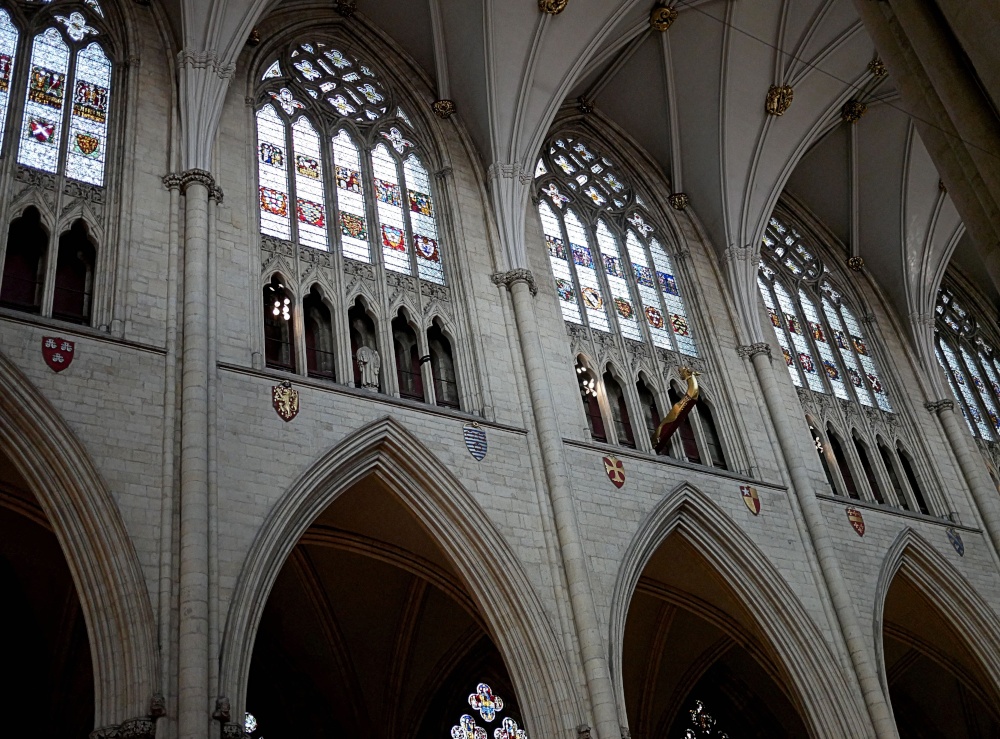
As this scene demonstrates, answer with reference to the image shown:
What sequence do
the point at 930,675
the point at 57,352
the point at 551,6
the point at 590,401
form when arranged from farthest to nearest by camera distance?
the point at 930,675, the point at 551,6, the point at 590,401, the point at 57,352

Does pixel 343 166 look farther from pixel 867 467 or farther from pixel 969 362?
pixel 969 362

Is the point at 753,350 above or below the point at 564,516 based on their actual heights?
above

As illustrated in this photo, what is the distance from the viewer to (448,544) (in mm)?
11523

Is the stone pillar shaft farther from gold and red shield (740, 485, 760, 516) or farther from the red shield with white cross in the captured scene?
the red shield with white cross

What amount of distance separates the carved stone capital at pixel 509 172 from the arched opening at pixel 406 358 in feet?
9.37

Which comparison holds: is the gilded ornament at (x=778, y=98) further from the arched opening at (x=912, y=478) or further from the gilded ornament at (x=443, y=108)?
the arched opening at (x=912, y=478)

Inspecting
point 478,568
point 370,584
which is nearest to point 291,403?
point 478,568

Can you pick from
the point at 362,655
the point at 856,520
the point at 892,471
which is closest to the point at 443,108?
the point at 362,655

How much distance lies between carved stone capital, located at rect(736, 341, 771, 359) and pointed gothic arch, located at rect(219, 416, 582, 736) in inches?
239

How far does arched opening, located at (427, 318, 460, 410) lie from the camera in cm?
1277

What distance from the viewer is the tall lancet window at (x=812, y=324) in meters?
17.5

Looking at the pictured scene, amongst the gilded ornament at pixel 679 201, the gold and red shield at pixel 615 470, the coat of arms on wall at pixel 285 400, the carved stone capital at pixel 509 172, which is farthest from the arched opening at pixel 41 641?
the gilded ornament at pixel 679 201

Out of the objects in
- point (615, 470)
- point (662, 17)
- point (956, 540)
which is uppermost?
point (662, 17)

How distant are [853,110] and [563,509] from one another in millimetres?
10383
